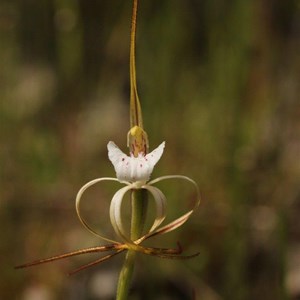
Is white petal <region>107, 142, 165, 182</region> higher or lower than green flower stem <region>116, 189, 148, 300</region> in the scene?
higher

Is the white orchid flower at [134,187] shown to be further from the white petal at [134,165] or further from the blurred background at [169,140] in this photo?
the blurred background at [169,140]

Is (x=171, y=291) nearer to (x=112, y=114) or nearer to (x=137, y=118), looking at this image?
(x=137, y=118)

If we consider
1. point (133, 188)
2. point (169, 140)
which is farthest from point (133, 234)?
point (169, 140)

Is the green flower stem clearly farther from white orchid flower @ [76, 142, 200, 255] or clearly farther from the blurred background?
the blurred background

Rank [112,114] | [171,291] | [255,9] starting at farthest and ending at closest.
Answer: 1. [112,114]
2. [255,9]
3. [171,291]

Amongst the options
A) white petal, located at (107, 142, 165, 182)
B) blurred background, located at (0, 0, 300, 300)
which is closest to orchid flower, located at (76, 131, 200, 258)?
white petal, located at (107, 142, 165, 182)

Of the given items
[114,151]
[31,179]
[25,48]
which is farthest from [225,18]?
[114,151]

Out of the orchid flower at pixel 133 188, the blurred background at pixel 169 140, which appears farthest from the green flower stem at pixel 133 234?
the blurred background at pixel 169 140
